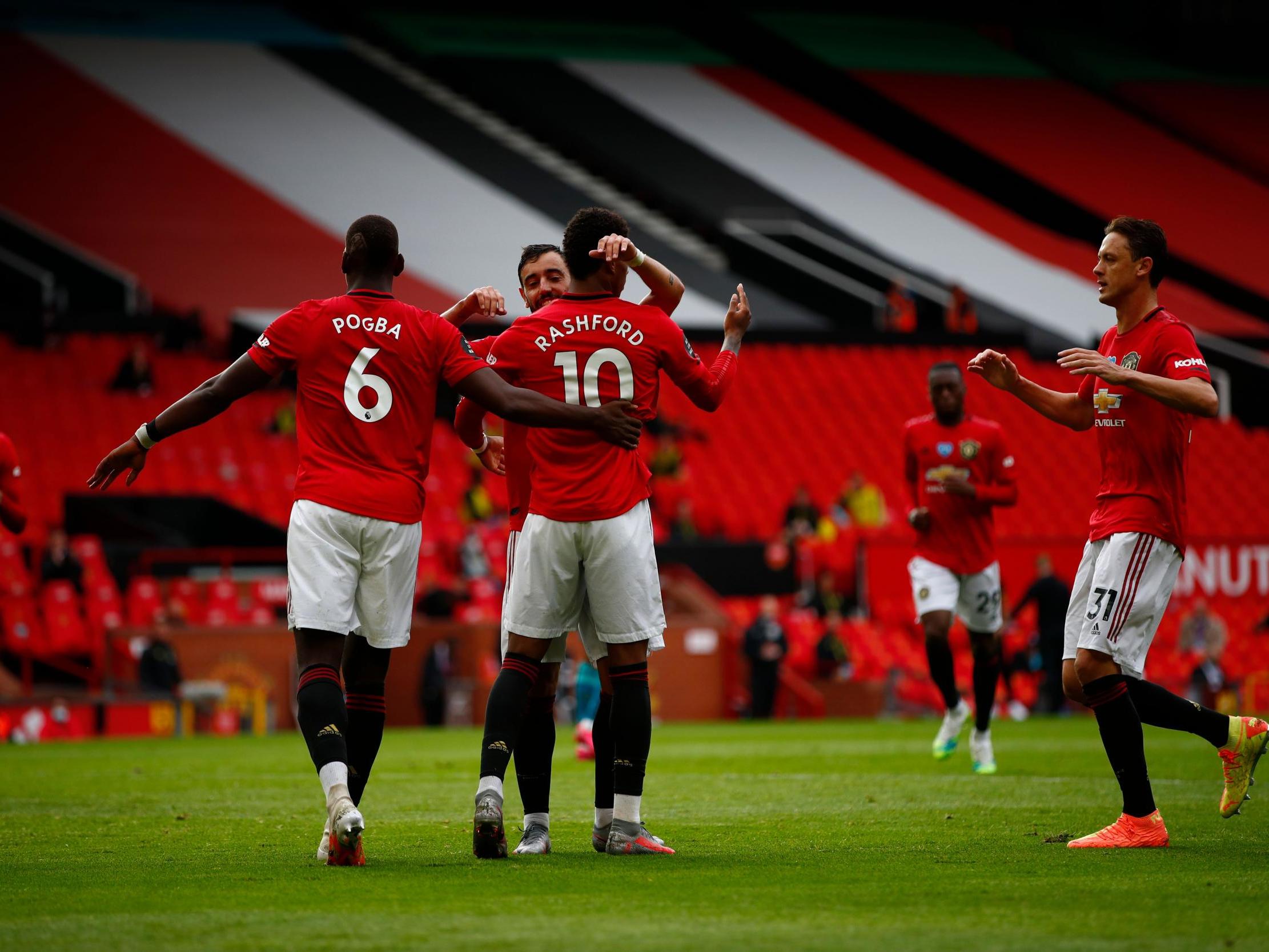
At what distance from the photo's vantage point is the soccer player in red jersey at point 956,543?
11.7 meters

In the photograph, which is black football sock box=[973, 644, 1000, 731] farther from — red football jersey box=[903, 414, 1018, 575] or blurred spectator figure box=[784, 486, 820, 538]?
blurred spectator figure box=[784, 486, 820, 538]

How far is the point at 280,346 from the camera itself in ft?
20.5

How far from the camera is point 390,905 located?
495 centimetres

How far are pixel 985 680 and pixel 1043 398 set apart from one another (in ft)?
16.1

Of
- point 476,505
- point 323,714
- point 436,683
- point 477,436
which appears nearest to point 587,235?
point 477,436

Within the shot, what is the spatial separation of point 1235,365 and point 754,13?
13.3 metres

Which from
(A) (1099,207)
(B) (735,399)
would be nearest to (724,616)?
(B) (735,399)

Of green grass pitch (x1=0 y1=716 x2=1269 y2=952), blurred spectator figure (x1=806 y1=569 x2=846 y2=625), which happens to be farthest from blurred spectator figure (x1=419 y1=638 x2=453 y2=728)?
green grass pitch (x1=0 y1=716 x2=1269 y2=952)

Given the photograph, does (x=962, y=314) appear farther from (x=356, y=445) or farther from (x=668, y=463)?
(x=356, y=445)

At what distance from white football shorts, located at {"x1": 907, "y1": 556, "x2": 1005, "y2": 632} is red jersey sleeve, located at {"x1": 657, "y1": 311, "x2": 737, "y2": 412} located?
216 inches

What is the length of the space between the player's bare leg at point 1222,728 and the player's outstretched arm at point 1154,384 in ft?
3.92

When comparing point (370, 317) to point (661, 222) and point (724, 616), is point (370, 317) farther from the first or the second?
point (661, 222)

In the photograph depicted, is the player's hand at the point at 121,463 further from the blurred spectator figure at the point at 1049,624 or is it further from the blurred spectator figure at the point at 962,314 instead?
the blurred spectator figure at the point at 962,314

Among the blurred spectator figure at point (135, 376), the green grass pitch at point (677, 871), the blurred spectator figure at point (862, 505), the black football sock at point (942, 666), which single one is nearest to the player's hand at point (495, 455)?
the green grass pitch at point (677, 871)
